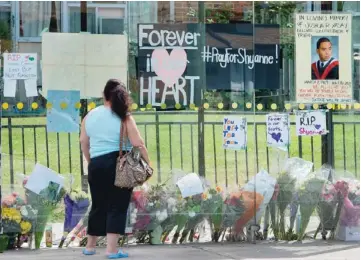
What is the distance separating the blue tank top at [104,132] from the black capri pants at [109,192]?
2.4 inches

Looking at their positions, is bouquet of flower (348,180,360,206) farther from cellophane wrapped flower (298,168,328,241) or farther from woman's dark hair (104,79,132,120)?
woman's dark hair (104,79,132,120)

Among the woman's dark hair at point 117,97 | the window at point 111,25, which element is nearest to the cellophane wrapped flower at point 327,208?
the woman's dark hair at point 117,97

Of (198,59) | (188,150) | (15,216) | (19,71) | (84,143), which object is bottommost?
(15,216)

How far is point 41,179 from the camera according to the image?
8.27m

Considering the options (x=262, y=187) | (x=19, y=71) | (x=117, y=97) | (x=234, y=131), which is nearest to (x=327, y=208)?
(x=262, y=187)

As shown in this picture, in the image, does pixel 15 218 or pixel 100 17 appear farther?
pixel 100 17

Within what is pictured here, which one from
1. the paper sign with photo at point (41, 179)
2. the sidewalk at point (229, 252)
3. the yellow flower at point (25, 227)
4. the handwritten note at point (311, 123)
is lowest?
the sidewalk at point (229, 252)

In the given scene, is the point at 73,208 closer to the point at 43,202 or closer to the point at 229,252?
the point at 43,202

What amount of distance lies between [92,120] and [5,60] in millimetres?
1097

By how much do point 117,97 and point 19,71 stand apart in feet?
3.65

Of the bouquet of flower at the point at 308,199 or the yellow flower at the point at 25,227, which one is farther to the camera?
the bouquet of flower at the point at 308,199

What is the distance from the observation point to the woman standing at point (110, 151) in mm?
7594

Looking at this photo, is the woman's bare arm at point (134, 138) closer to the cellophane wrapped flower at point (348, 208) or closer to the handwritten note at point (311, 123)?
the handwritten note at point (311, 123)

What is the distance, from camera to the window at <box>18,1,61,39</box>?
823 cm
